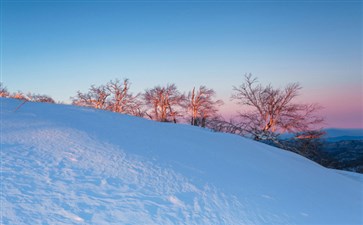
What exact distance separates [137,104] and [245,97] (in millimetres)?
6725

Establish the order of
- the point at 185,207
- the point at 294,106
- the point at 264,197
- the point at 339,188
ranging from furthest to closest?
the point at 294,106 → the point at 339,188 → the point at 264,197 → the point at 185,207

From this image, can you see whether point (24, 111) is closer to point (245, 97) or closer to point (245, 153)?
point (245, 153)

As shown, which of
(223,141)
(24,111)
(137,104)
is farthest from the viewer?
(137,104)

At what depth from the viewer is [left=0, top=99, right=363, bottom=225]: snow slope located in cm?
138

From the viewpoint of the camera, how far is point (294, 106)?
12.7 meters

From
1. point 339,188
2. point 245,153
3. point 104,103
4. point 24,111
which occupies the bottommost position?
point 339,188

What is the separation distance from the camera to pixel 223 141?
10.6ft

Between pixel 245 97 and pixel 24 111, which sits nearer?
pixel 24 111

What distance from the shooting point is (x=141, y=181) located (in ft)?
5.65

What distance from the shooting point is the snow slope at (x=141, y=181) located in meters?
1.38

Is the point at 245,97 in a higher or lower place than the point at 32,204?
higher

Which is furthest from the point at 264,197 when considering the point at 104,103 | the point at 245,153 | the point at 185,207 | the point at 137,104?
the point at 104,103

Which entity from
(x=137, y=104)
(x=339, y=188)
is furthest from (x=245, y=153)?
(x=137, y=104)

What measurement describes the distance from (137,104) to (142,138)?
1345cm
